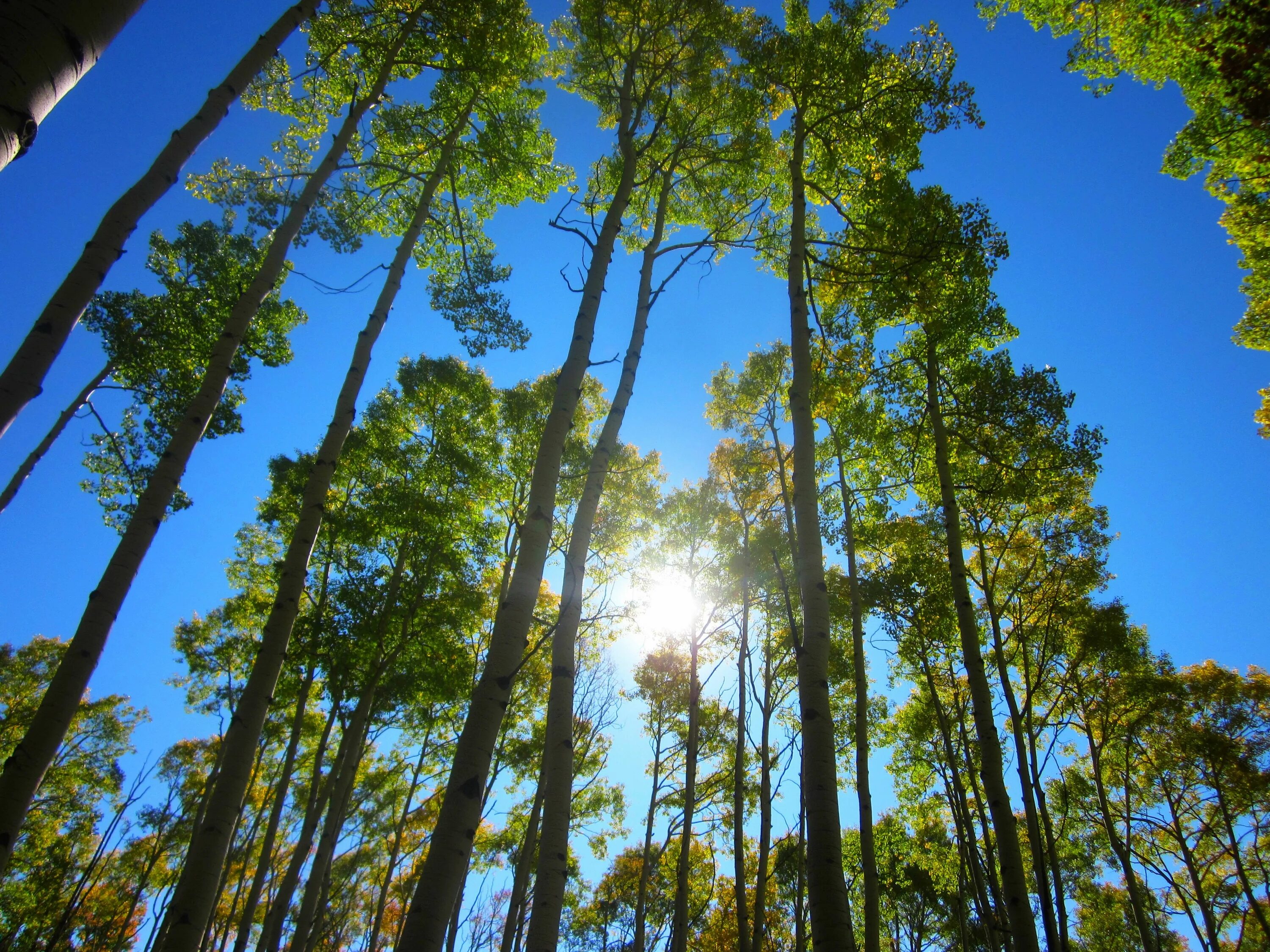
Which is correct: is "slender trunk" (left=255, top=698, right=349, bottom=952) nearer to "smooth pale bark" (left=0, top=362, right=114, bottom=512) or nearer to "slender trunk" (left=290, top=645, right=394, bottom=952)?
"slender trunk" (left=290, top=645, right=394, bottom=952)

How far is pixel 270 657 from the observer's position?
4.23m

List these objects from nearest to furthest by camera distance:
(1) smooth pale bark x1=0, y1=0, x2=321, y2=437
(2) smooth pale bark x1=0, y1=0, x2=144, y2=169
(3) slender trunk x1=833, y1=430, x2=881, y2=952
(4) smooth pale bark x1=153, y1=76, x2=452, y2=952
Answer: (2) smooth pale bark x1=0, y1=0, x2=144, y2=169, (1) smooth pale bark x1=0, y1=0, x2=321, y2=437, (4) smooth pale bark x1=153, y1=76, x2=452, y2=952, (3) slender trunk x1=833, y1=430, x2=881, y2=952

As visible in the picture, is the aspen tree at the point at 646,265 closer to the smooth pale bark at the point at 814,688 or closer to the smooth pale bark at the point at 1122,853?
the smooth pale bark at the point at 814,688

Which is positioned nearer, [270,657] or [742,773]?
[270,657]

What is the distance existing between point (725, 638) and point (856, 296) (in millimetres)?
8214

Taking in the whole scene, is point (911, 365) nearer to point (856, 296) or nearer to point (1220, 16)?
point (856, 296)

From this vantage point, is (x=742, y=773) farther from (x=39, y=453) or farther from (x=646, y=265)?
(x=39, y=453)

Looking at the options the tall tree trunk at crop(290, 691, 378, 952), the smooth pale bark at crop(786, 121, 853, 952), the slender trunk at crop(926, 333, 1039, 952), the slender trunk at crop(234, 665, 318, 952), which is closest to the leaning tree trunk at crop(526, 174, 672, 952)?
the smooth pale bark at crop(786, 121, 853, 952)

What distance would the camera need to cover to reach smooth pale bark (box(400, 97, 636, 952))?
2367mm

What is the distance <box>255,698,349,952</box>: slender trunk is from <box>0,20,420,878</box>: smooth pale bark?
13.7ft

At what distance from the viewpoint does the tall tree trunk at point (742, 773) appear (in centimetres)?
898

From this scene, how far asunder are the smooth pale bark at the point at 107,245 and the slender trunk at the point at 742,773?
33.1 feet

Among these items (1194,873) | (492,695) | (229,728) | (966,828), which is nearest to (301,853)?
(229,728)

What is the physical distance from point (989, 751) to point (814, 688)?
3.33 m
